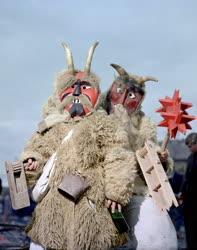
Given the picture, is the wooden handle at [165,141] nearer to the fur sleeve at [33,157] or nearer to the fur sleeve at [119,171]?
the fur sleeve at [119,171]

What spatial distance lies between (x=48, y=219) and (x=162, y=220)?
32.9 inches

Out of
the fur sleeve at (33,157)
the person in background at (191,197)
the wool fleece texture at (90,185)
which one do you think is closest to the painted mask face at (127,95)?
the wool fleece texture at (90,185)

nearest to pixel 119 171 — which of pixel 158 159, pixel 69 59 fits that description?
pixel 158 159

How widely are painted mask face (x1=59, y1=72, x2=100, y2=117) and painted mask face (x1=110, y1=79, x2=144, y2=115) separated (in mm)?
230

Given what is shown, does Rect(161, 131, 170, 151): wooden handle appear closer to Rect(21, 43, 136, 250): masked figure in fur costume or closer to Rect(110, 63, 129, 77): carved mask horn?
Rect(21, 43, 136, 250): masked figure in fur costume

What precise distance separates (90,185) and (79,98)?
69 centimetres

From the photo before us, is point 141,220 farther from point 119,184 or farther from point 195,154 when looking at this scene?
point 195,154

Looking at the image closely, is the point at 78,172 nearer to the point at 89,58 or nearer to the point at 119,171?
the point at 119,171

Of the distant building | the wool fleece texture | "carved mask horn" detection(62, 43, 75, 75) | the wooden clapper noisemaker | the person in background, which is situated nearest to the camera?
the wool fleece texture

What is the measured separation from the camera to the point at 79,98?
15.0 feet

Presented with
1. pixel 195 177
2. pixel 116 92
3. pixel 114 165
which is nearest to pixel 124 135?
pixel 114 165

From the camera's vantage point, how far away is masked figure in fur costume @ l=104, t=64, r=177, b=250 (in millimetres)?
4449

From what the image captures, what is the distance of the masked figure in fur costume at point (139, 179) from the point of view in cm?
445

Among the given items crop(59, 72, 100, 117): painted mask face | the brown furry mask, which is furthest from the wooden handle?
crop(59, 72, 100, 117): painted mask face
